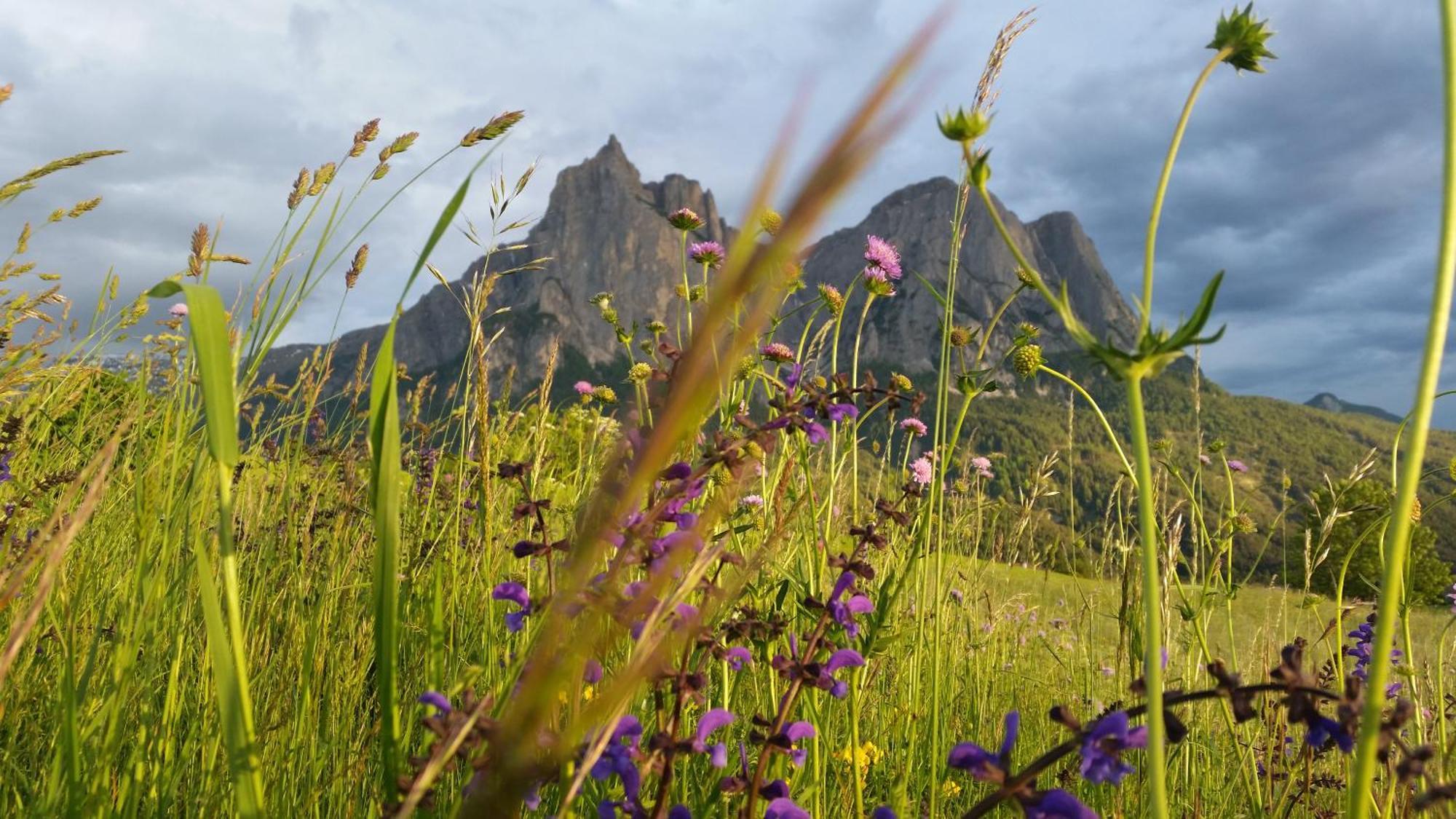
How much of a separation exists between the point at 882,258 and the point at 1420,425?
244cm

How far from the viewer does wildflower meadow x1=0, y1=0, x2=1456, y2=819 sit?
68cm

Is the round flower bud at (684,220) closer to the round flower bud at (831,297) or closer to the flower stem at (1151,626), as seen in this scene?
the round flower bud at (831,297)

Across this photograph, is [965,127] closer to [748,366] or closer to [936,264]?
[748,366]

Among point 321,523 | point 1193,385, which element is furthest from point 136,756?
point 1193,385

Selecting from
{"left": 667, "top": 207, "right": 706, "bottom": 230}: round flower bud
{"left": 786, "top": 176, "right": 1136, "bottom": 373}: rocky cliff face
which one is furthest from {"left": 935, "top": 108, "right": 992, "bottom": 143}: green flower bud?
{"left": 786, "top": 176, "right": 1136, "bottom": 373}: rocky cliff face

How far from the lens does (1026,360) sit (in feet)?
8.34

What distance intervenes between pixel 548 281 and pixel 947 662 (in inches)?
6112

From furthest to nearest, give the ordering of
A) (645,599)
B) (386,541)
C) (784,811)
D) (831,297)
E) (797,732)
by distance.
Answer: (831,297) → (797,732) → (784,811) → (386,541) → (645,599)

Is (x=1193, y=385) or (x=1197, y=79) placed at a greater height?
(x=1193, y=385)

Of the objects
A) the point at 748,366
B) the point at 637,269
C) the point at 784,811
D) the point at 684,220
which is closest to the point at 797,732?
the point at 784,811

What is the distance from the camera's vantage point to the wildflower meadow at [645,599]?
68 centimetres

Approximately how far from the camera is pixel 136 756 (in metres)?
1.36

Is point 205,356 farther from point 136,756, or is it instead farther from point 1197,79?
point 1197,79

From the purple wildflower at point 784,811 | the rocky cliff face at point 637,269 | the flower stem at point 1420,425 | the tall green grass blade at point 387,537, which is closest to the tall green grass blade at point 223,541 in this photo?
the tall green grass blade at point 387,537
